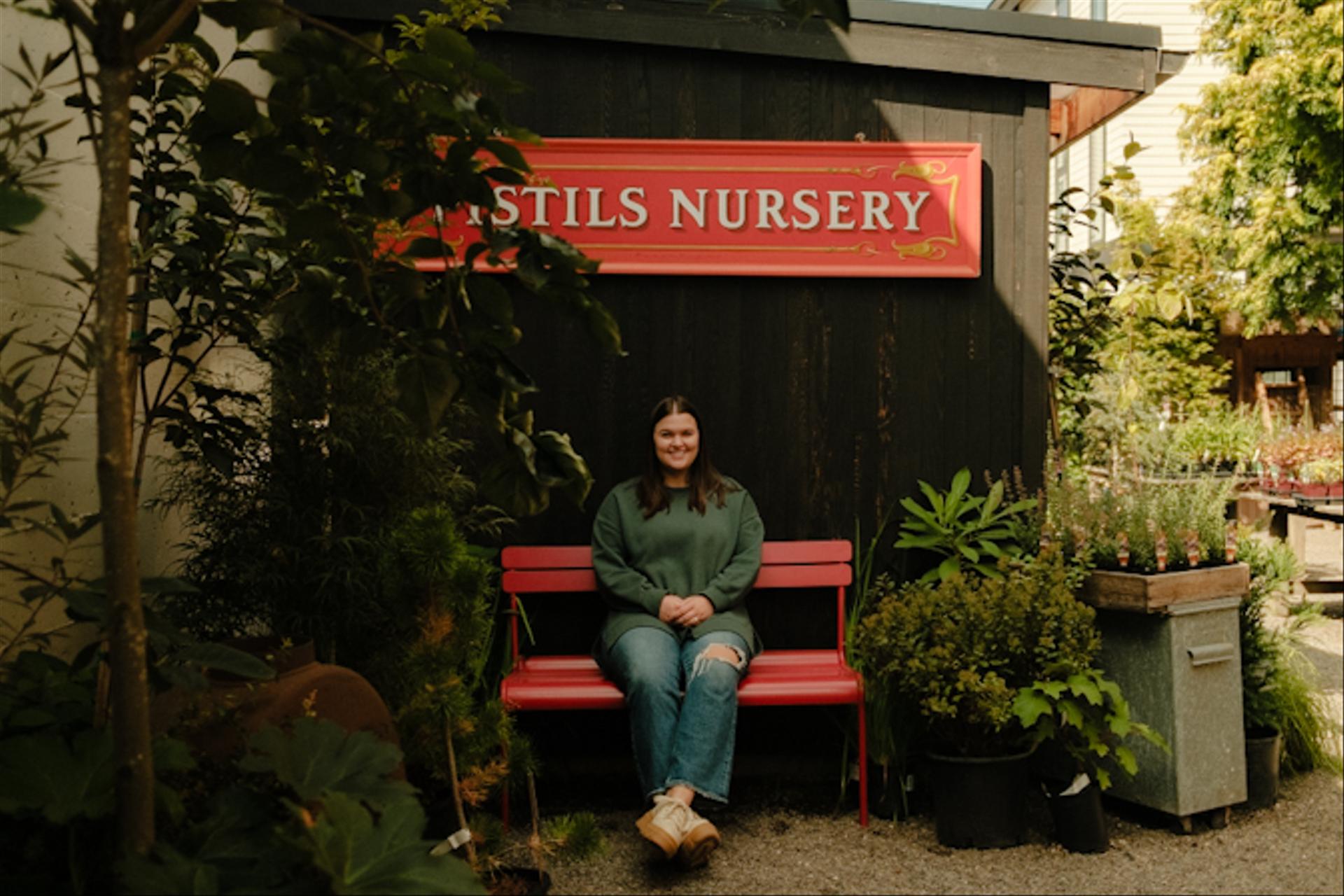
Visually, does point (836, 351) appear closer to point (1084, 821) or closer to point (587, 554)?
point (587, 554)

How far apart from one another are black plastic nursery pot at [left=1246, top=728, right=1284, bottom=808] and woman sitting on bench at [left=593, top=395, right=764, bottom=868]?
68.7 inches

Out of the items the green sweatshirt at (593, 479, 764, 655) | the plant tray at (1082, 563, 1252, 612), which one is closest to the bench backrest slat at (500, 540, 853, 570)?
the green sweatshirt at (593, 479, 764, 655)

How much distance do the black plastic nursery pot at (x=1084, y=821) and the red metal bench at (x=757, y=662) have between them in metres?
0.65

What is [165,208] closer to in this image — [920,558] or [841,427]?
[841,427]

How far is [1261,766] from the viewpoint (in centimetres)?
403

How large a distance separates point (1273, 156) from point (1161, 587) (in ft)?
44.0

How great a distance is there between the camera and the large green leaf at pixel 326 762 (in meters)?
1.81

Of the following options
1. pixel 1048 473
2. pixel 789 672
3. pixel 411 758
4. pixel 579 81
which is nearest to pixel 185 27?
pixel 411 758

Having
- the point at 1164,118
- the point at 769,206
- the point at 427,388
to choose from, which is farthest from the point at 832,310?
the point at 1164,118

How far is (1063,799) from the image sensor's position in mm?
3742

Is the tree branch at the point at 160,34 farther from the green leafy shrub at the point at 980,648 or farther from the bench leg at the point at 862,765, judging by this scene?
the bench leg at the point at 862,765

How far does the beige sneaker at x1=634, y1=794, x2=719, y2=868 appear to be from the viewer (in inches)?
137

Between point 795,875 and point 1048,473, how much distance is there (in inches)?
71.3

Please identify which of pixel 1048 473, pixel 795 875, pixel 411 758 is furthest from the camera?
pixel 1048 473
